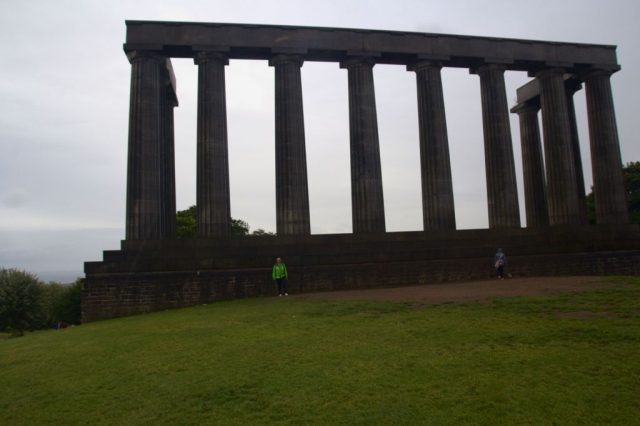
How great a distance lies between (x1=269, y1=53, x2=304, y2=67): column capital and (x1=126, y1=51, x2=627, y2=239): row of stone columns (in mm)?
59

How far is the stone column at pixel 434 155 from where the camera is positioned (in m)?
28.9

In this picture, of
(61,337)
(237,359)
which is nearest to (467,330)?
(237,359)

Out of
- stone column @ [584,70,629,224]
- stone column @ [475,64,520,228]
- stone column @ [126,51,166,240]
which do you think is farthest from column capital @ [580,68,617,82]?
stone column @ [126,51,166,240]

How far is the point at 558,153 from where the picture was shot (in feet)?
103

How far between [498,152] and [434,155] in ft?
14.5

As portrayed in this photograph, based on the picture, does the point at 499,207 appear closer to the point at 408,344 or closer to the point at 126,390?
the point at 408,344

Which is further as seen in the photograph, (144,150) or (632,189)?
(632,189)

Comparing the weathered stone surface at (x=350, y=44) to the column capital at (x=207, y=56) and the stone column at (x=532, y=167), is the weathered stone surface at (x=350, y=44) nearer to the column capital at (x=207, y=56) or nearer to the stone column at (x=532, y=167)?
the column capital at (x=207, y=56)

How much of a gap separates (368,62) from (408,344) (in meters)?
22.1

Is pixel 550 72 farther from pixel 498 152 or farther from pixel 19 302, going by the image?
pixel 19 302

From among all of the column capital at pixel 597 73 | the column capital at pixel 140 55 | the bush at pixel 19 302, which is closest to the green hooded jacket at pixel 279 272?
the column capital at pixel 140 55

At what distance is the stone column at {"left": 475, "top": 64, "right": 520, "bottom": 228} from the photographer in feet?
97.3

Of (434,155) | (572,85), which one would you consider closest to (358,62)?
(434,155)

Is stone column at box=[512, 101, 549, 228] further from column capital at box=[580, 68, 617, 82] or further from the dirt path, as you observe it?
the dirt path
